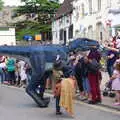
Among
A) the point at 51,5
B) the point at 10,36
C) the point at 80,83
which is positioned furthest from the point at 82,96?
the point at 51,5

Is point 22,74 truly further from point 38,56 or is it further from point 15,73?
point 38,56

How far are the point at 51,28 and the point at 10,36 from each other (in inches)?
245

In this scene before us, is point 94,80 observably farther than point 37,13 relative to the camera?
No

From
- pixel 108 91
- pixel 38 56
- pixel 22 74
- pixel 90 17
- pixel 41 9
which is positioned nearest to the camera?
pixel 38 56

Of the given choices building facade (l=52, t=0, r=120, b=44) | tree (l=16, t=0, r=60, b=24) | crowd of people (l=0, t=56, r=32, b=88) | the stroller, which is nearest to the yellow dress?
the stroller

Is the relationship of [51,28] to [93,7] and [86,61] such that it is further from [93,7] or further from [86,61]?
[86,61]

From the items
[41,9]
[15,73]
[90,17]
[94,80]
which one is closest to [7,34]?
[41,9]

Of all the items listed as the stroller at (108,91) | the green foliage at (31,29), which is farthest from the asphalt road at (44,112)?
the green foliage at (31,29)

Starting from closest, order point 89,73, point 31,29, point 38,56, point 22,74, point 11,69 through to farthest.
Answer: point 38,56 → point 89,73 → point 22,74 → point 11,69 → point 31,29

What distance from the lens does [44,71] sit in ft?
54.7

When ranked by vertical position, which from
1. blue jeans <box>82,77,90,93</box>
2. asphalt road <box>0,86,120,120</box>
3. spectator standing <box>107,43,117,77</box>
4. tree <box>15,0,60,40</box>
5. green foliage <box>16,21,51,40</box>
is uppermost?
tree <box>15,0,60,40</box>

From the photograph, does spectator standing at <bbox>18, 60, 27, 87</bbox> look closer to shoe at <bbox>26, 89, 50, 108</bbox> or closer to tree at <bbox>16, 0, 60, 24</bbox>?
shoe at <bbox>26, 89, 50, 108</bbox>

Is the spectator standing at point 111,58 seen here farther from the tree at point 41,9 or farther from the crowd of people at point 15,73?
the tree at point 41,9

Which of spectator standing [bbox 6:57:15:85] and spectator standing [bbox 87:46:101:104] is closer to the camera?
spectator standing [bbox 87:46:101:104]
